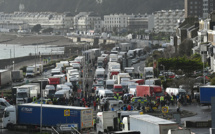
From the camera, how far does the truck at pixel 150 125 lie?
20641mm

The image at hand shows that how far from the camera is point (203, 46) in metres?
61.9

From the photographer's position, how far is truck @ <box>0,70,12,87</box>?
52.4 meters

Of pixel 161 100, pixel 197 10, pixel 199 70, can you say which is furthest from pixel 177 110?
pixel 197 10

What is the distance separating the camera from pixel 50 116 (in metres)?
28.2

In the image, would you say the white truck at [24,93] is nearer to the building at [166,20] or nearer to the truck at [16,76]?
the truck at [16,76]

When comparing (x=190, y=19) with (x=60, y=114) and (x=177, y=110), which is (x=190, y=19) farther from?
(x=60, y=114)

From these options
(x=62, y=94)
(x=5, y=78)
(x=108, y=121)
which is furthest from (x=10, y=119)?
(x=5, y=78)

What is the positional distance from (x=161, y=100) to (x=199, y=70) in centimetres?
1754

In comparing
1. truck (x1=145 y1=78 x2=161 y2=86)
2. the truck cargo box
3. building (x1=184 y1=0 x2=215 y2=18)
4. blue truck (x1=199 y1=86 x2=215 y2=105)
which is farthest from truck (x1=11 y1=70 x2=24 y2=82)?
building (x1=184 y1=0 x2=215 y2=18)

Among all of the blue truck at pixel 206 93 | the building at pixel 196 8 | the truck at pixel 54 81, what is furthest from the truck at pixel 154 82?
the building at pixel 196 8

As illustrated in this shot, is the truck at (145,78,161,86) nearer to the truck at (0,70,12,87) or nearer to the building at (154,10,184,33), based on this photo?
the truck at (0,70,12,87)

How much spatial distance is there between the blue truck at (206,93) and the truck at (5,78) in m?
22.0

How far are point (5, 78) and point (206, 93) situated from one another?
23255 millimetres

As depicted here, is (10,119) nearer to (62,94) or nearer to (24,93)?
(62,94)
